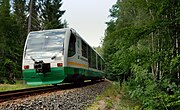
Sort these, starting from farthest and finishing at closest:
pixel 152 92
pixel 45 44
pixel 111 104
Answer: pixel 45 44, pixel 111 104, pixel 152 92

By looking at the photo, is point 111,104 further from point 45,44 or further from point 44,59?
point 45,44

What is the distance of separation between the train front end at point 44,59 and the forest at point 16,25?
10.7 meters

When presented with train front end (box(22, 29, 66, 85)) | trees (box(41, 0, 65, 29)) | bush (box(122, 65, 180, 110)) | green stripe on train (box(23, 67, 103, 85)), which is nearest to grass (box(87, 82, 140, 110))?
bush (box(122, 65, 180, 110))

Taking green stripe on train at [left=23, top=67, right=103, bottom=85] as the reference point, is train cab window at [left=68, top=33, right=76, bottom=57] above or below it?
above

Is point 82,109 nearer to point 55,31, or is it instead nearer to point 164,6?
point 164,6

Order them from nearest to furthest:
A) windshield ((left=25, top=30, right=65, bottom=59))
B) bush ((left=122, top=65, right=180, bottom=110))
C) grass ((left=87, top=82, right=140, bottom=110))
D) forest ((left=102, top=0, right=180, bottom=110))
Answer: bush ((left=122, top=65, right=180, bottom=110)) → forest ((left=102, top=0, right=180, bottom=110)) → grass ((left=87, top=82, right=140, bottom=110)) → windshield ((left=25, top=30, right=65, bottom=59))

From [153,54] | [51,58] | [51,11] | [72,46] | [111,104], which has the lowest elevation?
[111,104]

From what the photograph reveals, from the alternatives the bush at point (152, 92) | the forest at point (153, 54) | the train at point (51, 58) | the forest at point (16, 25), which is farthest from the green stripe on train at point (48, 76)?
the forest at point (16, 25)

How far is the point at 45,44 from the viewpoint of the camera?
1207cm

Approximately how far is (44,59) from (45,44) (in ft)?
2.79

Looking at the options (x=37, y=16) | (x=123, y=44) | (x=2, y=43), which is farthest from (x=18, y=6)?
(x=123, y=44)

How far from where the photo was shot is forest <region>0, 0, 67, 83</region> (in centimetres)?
2524

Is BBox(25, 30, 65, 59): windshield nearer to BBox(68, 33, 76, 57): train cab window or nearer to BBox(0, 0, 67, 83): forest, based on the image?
BBox(68, 33, 76, 57): train cab window

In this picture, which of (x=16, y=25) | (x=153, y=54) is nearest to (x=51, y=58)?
Answer: (x=153, y=54)
